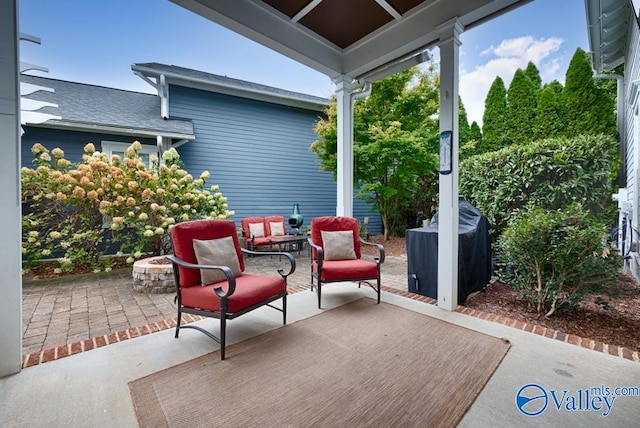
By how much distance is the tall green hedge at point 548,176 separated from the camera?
405 cm

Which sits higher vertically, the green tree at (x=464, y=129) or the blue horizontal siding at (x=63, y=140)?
the green tree at (x=464, y=129)

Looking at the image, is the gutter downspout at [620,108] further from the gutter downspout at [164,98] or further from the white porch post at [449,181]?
the gutter downspout at [164,98]

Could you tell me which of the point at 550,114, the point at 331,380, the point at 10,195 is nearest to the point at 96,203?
the point at 10,195

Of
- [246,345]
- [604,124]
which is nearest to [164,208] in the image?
[246,345]

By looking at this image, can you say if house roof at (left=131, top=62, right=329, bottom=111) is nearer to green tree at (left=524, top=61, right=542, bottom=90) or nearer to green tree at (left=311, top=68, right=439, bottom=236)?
green tree at (left=311, top=68, right=439, bottom=236)

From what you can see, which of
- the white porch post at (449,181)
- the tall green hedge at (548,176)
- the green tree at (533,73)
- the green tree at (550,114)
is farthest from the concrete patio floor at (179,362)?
the green tree at (533,73)

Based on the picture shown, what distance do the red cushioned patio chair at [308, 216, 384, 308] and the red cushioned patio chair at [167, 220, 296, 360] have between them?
692 mm

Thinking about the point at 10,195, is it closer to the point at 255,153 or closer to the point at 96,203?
the point at 96,203

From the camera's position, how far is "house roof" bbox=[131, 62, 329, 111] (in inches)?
265

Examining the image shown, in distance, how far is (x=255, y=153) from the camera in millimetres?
8141

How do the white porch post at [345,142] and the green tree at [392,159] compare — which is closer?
the white porch post at [345,142]

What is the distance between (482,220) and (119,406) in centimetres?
445

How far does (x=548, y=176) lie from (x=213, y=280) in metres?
4.94

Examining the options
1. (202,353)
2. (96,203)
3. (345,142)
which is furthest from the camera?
(96,203)
